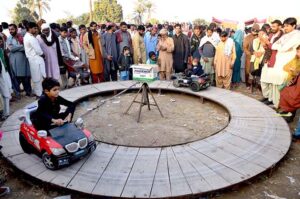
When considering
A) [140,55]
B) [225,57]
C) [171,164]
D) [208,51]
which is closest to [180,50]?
[208,51]

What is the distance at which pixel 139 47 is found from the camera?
27.7 feet

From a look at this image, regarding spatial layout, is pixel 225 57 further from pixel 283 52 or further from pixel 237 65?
pixel 283 52

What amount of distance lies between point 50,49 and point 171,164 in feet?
16.7

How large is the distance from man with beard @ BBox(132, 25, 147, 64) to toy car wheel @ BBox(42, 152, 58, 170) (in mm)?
5656

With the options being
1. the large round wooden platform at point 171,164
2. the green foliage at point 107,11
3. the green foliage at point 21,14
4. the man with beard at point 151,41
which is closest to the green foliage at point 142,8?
the green foliage at point 107,11

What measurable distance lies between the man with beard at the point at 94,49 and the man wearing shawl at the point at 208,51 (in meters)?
3.06

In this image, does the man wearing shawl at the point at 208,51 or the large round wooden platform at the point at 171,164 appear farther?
the man wearing shawl at the point at 208,51

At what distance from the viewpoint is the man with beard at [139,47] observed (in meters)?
8.39

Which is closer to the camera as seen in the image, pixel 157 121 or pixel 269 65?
pixel 157 121

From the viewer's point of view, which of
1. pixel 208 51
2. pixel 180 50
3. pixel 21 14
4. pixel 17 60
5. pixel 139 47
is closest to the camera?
pixel 17 60

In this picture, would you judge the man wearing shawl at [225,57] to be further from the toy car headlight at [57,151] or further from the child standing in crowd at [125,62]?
the toy car headlight at [57,151]

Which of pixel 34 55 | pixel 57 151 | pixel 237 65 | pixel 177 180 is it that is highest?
pixel 34 55

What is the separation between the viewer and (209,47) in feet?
24.8

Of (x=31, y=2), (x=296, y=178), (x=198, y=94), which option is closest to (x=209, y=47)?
(x=198, y=94)
